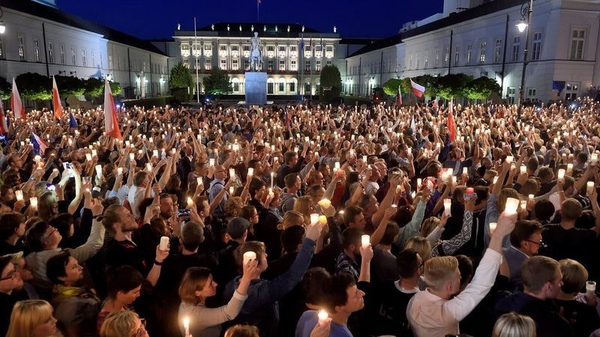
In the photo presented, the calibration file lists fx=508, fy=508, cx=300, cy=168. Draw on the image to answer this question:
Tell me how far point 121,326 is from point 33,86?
29.7 meters

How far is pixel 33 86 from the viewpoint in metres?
28.7

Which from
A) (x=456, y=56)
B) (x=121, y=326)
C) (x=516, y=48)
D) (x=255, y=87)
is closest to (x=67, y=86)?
(x=255, y=87)

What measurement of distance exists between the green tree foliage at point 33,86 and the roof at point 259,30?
72.2 metres

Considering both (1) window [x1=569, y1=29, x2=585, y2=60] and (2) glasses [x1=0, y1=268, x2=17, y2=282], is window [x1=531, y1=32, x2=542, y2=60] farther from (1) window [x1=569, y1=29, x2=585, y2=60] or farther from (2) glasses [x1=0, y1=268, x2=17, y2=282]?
(2) glasses [x1=0, y1=268, x2=17, y2=282]

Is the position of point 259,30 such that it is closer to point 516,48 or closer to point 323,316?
point 516,48

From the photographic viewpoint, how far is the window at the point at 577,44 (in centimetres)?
3688

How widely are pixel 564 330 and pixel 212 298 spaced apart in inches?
105

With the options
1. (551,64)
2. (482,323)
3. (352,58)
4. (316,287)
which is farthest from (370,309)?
(352,58)

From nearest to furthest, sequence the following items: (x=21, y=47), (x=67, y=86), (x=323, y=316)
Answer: (x=323, y=316) → (x=67, y=86) → (x=21, y=47)

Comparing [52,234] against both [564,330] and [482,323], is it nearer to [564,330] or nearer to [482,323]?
[482,323]

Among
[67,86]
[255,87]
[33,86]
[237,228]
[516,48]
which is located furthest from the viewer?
[255,87]

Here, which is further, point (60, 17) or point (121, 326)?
point (60, 17)

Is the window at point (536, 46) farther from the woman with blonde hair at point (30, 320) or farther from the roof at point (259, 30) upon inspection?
the roof at point (259, 30)

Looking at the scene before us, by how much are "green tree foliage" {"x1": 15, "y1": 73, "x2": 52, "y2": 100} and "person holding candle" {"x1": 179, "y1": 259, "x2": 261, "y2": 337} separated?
95.4 feet
